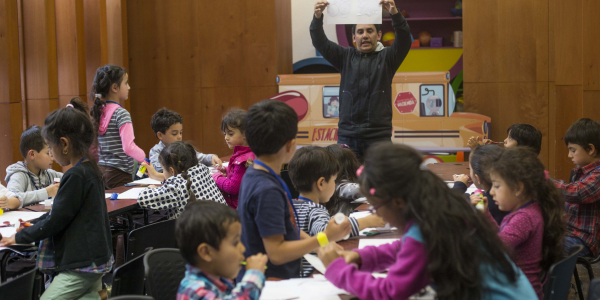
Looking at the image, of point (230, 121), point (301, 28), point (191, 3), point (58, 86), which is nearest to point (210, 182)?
point (230, 121)

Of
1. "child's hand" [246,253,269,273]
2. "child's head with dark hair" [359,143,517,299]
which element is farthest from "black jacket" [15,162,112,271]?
"child's head with dark hair" [359,143,517,299]

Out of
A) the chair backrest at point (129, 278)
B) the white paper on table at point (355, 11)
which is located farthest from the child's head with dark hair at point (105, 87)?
the chair backrest at point (129, 278)

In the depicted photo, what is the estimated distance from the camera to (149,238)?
8.23ft

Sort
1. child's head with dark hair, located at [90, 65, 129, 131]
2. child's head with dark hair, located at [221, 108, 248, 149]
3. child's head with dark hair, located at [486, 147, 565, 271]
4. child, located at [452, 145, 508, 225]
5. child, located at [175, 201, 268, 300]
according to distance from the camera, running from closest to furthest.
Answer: child, located at [175, 201, 268, 300] < child's head with dark hair, located at [486, 147, 565, 271] < child, located at [452, 145, 508, 225] < child's head with dark hair, located at [221, 108, 248, 149] < child's head with dark hair, located at [90, 65, 129, 131]

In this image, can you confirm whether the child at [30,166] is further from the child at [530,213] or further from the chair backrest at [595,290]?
the chair backrest at [595,290]

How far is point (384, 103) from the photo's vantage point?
11.9 ft

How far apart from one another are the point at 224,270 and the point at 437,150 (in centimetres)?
473

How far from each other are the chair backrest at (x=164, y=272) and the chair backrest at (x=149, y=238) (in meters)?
0.48

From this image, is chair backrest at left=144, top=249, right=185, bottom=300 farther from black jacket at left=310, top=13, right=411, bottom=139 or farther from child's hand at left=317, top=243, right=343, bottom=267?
black jacket at left=310, top=13, right=411, bottom=139

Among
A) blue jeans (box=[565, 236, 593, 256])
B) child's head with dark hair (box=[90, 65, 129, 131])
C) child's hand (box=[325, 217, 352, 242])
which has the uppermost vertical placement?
child's head with dark hair (box=[90, 65, 129, 131])

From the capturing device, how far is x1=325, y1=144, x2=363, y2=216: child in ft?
9.11

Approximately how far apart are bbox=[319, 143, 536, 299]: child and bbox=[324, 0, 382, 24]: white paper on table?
246 centimetres

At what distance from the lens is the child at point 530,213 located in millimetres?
1856

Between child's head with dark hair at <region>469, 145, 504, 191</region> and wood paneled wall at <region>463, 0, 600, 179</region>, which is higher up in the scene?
wood paneled wall at <region>463, 0, 600, 179</region>
